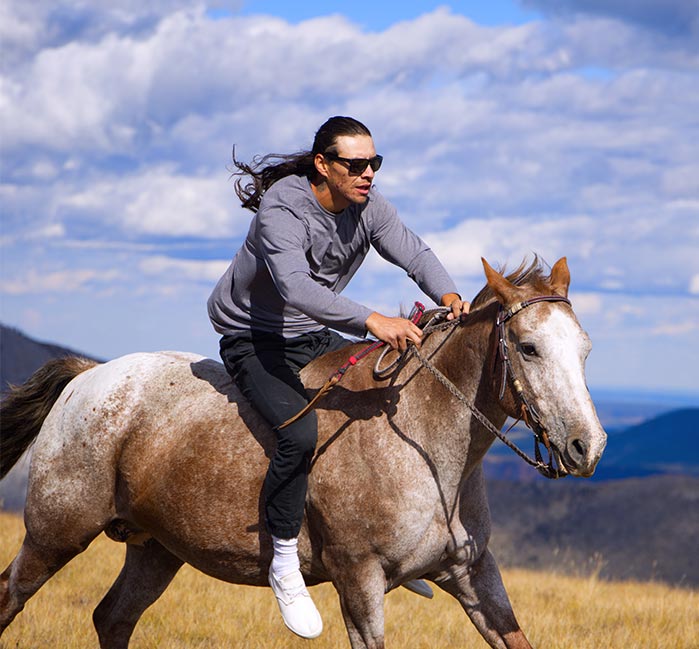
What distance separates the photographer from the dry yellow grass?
729 cm

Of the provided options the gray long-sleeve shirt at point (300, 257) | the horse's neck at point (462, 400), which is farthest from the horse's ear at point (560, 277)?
the gray long-sleeve shirt at point (300, 257)

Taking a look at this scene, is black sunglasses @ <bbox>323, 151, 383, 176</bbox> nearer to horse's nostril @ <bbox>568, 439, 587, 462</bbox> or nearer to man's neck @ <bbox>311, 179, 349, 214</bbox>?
man's neck @ <bbox>311, 179, 349, 214</bbox>

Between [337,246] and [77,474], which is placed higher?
[337,246]

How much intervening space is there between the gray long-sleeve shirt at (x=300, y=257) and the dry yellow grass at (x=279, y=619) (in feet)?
9.67

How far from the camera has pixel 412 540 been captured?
481 cm

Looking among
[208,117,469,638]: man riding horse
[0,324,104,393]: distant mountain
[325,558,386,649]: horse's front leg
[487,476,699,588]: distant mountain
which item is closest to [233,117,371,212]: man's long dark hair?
[208,117,469,638]: man riding horse

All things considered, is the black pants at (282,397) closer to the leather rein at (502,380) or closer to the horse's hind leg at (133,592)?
the leather rein at (502,380)

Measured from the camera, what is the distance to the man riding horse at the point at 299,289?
479cm

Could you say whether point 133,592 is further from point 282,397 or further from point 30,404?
point 282,397

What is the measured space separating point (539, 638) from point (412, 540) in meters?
3.40

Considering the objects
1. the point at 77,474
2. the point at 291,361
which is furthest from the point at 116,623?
the point at 291,361

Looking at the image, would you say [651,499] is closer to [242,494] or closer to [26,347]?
[26,347]

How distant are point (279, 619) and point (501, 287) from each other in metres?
4.67

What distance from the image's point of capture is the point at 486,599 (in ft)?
17.1
